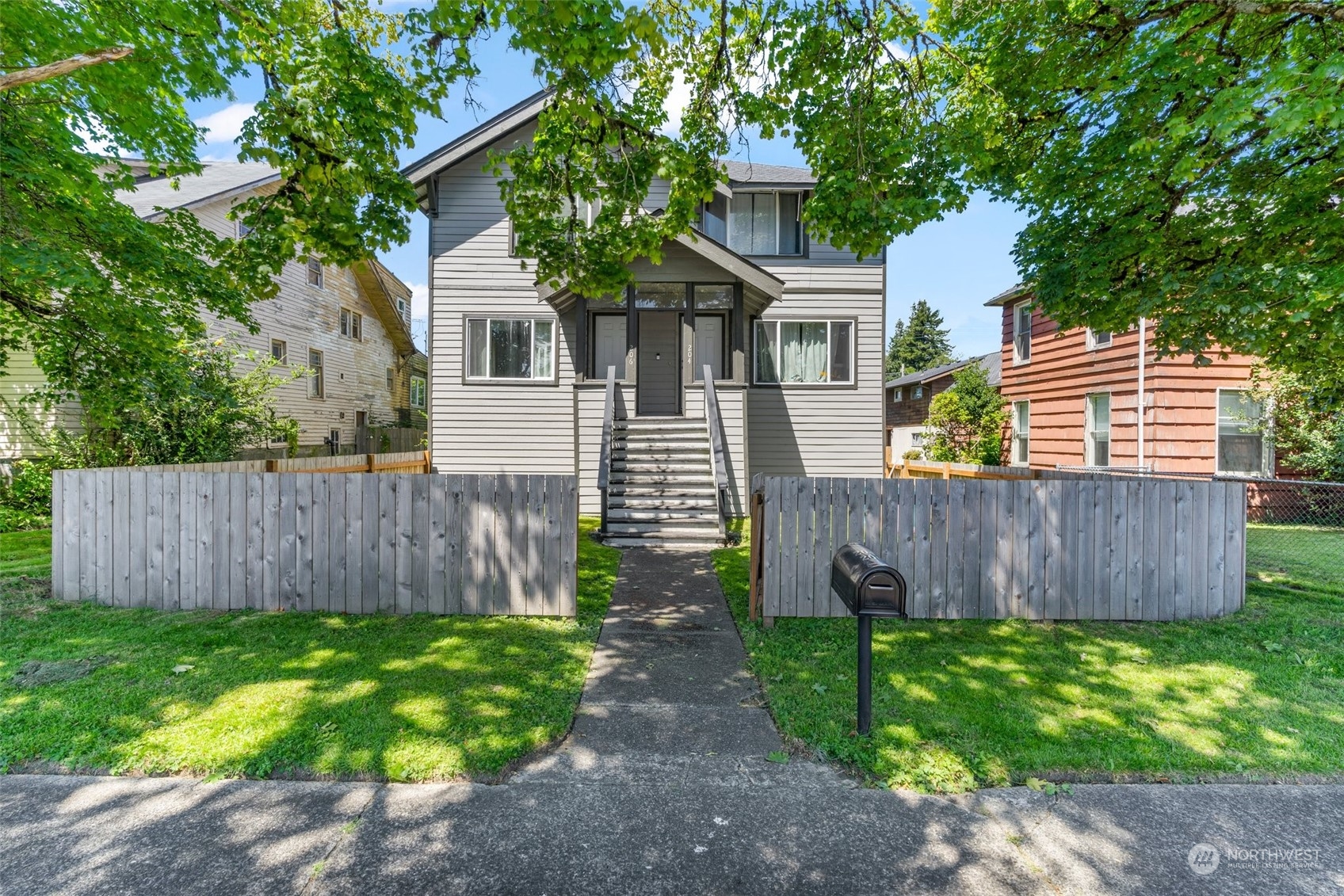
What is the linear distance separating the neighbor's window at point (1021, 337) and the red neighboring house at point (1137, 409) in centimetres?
58

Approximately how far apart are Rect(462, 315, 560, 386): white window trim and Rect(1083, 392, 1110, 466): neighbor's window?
13.9 m

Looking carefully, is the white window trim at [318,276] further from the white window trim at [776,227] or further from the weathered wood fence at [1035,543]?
the weathered wood fence at [1035,543]

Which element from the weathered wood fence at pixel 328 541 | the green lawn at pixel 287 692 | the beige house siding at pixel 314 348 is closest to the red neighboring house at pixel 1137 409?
the weathered wood fence at pixel 328 541

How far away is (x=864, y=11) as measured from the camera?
18.2ft

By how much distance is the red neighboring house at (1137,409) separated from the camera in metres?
13.2

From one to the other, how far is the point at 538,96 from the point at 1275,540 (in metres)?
16.3

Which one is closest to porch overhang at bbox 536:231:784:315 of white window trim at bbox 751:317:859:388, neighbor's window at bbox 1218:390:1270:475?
white window trim at bbox 751:317:859:388

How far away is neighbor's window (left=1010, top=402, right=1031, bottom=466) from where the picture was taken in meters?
18.1

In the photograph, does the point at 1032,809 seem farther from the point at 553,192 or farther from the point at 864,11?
the point at 553,192

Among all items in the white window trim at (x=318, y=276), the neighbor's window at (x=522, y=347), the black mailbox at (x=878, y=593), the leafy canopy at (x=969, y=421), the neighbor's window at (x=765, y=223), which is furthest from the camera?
the leafy canopy at (x=969, y=421)

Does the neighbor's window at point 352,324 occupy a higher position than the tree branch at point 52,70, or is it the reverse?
the neighbor's window at point 352,324

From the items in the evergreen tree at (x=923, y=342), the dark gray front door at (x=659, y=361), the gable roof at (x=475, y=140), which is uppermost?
the evergreen tree at (x=923, y=342)

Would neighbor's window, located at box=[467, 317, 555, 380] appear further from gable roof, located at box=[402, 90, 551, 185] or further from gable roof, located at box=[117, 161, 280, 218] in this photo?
gable roof, located at box=[117, 161, 280, 218]

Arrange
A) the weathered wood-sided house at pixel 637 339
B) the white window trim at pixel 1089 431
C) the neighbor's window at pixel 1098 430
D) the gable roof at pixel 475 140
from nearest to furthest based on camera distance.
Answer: the weathered wood-sided house at pixel 637 339
the gable roof at pixel 475 140
the neighbor's window at pixel 1098 430
the white window trim at pixel 1089 431
